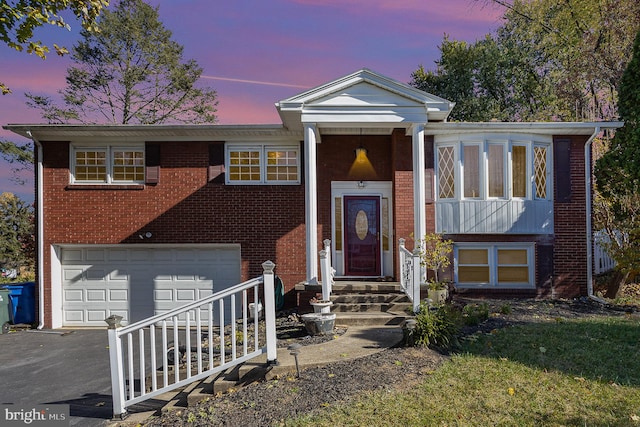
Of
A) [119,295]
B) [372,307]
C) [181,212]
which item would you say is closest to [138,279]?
[119,295]

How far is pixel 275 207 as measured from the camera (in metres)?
10.6

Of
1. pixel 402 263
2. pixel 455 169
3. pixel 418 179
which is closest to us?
pixel 402 263

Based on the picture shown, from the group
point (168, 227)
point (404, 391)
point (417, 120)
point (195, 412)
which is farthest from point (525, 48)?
point (195, 412)

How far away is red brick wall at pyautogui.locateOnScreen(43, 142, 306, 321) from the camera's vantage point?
1057 centimetres

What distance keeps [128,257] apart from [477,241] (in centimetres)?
916

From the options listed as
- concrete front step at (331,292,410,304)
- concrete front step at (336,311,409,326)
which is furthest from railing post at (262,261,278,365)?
concrete front step at (331,292,410,304)

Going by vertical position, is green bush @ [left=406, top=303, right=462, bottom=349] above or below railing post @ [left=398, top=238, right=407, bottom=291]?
below

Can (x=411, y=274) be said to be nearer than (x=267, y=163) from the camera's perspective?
Yes

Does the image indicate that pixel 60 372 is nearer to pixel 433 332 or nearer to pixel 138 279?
pixel 138 279

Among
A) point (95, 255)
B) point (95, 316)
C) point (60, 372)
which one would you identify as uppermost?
point (95, 255)

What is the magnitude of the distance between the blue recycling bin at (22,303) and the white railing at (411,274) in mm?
9563

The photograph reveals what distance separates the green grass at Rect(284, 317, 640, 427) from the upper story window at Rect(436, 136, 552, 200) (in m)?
4.59

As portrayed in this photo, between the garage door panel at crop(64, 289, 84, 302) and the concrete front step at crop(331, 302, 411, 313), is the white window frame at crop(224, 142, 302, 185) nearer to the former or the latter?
the concrete front step at crop(331, 302, 411, 313)

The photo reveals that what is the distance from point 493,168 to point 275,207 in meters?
5.66
